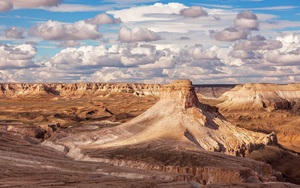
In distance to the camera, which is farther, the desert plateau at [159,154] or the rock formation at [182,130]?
the rock formation at [182,130]

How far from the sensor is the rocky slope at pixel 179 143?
59.4 meters

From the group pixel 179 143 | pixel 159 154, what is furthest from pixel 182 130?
pixel 159 154

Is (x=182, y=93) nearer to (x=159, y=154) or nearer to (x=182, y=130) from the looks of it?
(x=182, y=130)

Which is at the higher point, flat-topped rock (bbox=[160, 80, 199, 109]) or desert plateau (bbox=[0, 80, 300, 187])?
flat-topped rock (bbox=[160, 80, 199, 109])

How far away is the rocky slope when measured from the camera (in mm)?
59406

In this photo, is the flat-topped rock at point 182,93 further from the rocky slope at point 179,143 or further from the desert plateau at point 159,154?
the desert plateau at point 159,154

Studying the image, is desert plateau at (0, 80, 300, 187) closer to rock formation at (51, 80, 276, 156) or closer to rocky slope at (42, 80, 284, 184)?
rocky slope at (42, 80, 284, 184)

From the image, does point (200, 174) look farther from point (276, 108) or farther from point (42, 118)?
point (276, 108)

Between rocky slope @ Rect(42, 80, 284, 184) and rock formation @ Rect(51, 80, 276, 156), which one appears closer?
rocky slope @ Rect(42, 80, 284, 184)

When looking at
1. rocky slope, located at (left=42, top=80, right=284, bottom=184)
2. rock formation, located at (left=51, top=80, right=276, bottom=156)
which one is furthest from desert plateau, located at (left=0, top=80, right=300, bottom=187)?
rock formation, located at (left=51, top=80, right=276, bottom=156)

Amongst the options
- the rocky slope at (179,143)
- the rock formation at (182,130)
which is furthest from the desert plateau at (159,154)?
the rock formation at (182,130)

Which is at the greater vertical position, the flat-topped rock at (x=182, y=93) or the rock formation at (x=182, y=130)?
the flat-topped rock at (x=182, y=93)

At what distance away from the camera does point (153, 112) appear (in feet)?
278

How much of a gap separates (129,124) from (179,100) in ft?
29.8
